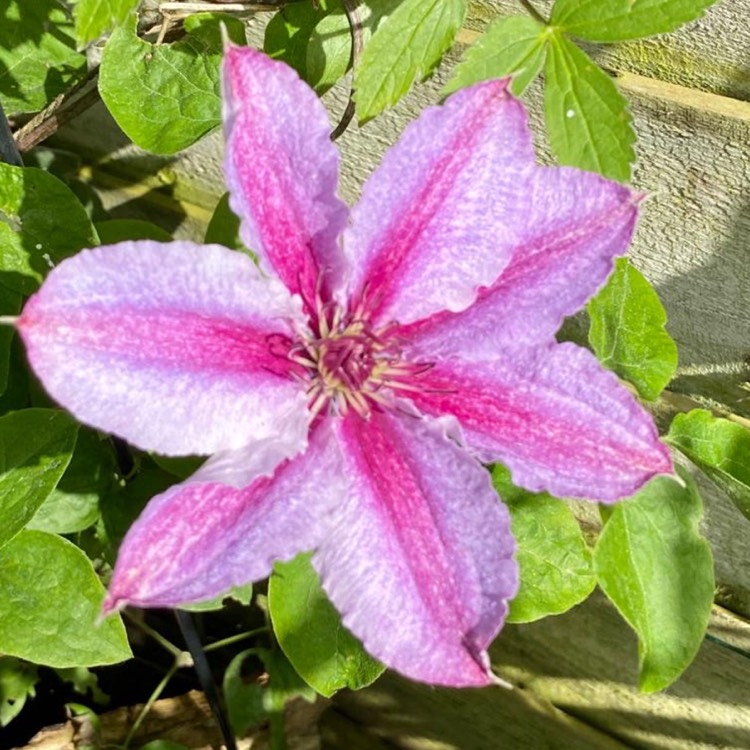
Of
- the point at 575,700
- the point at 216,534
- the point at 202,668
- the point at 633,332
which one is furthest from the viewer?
the point at 575,700

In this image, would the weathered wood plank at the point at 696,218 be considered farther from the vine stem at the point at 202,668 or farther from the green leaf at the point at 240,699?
the green leaf at the point at 240,699

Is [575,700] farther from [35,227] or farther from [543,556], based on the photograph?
[35,227]

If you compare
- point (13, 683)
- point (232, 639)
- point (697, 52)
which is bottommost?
point (13, 683)

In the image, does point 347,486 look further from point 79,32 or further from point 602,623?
point 602,623

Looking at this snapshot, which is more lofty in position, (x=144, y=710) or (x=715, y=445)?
(x=715, y=445)

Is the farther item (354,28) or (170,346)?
(354,28)

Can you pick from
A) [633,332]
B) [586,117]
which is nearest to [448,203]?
[586,117]
